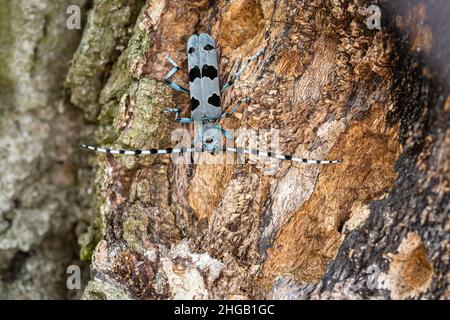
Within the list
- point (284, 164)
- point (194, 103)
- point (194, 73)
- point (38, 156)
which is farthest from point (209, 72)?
point (38, 156)

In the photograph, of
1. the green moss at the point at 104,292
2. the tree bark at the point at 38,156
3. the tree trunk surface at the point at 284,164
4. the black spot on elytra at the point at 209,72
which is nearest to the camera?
the tree trunk surface at the point at 284,164

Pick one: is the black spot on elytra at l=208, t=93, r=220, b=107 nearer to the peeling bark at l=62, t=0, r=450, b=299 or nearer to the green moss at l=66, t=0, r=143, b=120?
the peeling bark at l=62, t=0, r=450, b=299

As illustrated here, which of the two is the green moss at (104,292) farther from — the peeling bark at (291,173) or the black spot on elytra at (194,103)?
the black spot on elytra at (194,103)

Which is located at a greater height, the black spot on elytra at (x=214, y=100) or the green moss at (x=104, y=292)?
the black spot on elytra at (x=214, y=100)

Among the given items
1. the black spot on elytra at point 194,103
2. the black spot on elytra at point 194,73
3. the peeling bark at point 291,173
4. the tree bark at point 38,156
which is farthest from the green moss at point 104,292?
the black spot on elytra at point 194,73

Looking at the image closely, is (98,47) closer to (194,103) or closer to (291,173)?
(194,103)

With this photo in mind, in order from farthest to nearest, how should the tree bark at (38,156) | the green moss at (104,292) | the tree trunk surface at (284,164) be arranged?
the tree bark at (38,156), the green moss at (104,292), the tree trunk surface at (284,164)

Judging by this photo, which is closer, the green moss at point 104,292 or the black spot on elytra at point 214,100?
the green moss at point 104,292
